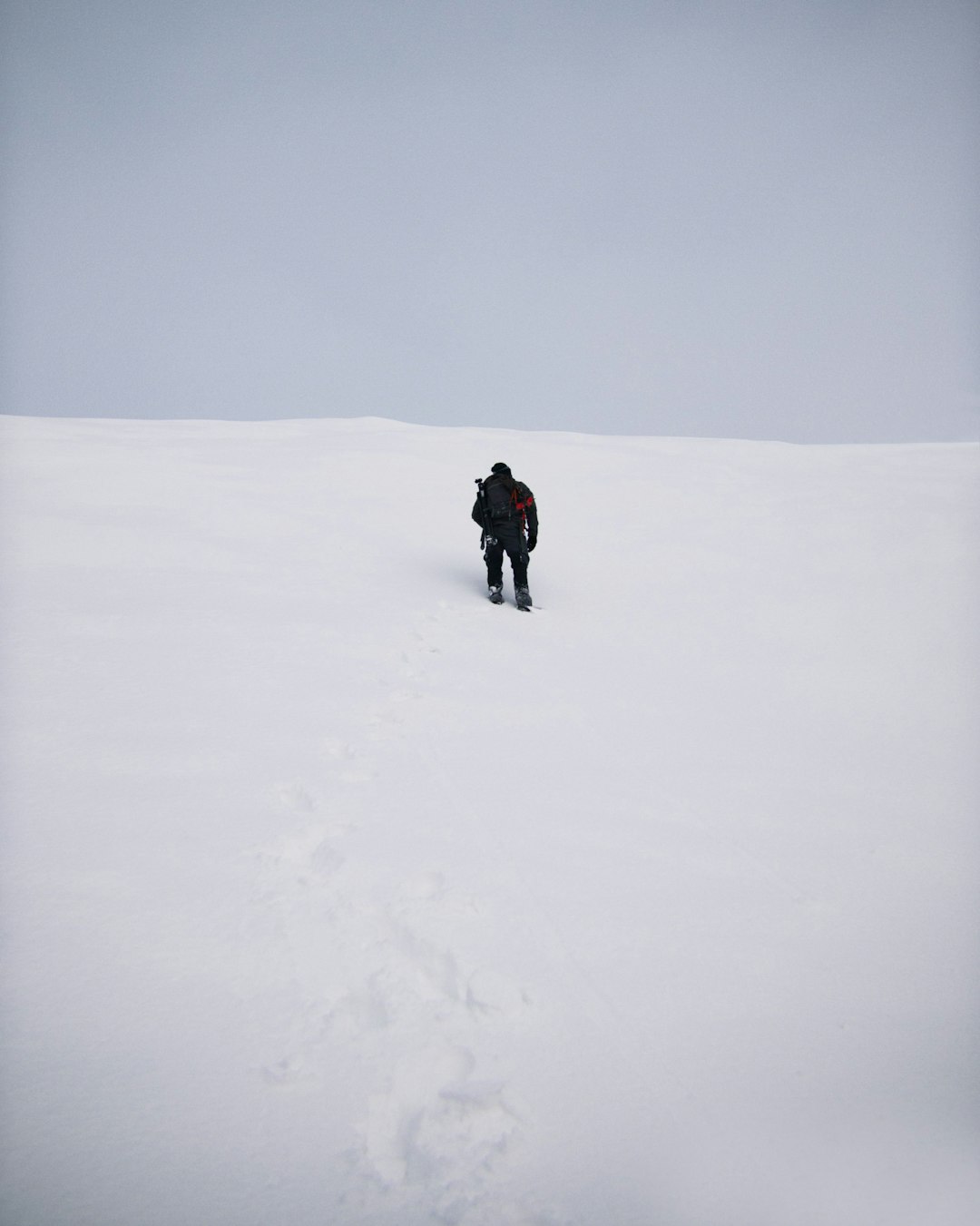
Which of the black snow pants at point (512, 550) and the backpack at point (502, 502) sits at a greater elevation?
the backpack at point (502, 502)

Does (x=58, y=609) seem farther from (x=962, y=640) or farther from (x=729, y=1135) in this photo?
(x=962, y=640)

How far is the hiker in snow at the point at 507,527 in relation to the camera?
7883 mm

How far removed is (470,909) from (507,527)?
5.43 metres

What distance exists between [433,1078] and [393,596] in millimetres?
5823

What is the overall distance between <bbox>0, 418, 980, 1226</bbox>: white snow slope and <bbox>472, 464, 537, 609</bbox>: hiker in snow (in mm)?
450

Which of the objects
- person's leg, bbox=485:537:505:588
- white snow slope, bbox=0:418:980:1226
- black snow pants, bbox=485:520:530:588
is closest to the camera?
white snow slope, bbox=0:418:980:1226

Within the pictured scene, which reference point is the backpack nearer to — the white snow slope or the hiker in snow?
the hiker in snow

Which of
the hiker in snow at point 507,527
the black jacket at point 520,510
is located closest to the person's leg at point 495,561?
the hiker in snow at point 507,527

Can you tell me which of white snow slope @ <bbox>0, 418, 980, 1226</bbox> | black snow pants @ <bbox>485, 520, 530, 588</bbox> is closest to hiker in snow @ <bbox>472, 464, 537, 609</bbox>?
black snow pants @ <bbox>485, 520, 530, 588</bbox>

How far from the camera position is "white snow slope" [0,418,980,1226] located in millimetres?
2041

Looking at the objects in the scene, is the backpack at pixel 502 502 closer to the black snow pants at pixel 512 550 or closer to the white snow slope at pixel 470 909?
the black snow pants at pixel 512 550

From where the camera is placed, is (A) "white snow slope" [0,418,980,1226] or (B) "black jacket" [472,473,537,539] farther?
(B) "black jacket" [472,473,537,539]

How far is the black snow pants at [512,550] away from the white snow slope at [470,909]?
524 millimetres

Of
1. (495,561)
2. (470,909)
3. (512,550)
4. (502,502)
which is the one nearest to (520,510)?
(502,502)
